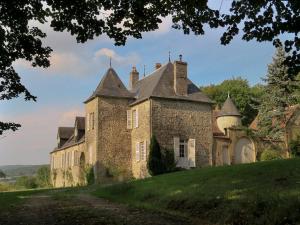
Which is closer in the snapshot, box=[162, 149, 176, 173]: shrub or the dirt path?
the dirt path

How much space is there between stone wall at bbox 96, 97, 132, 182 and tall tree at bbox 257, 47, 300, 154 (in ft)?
36.6

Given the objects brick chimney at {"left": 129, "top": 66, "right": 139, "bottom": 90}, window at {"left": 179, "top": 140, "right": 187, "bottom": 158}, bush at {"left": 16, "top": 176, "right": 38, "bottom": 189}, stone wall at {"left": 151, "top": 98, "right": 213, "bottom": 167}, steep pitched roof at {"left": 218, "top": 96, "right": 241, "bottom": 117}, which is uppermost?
brick chimney at {"left": 129, "top": 66, "right": 139, "bottom": 90}

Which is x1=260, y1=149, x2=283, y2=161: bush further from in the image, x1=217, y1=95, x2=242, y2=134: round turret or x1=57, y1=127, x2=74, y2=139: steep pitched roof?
x1=57, y1=127, x2=74, y2=139: steep pitched roof

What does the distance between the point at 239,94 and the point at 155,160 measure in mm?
29522

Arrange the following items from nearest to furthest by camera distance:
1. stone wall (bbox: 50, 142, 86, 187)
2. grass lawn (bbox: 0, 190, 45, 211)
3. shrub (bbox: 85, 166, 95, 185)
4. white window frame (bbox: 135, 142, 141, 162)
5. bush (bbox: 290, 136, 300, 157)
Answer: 1. grass lawn (bbox: 0, 190, 45, 211)
2. white window frame (bbox: 135, 142, 141, 162)
3. shrub (bbox: 85, 166, 95, 185)
4. bush (bbox: 290, 136, 300, 157)
5. stone wall (bbox: 50, 142, 86, 187)

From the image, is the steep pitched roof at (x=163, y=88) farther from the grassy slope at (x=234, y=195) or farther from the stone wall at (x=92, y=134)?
the grassy slope at (x=234, y=195)

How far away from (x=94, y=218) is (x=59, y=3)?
5645 millimetres

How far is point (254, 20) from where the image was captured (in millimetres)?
7004

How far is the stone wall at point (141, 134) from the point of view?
30.5m

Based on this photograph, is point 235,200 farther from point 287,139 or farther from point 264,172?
point 287,139

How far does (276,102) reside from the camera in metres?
35.4

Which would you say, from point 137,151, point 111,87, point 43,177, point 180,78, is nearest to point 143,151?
point 137,151

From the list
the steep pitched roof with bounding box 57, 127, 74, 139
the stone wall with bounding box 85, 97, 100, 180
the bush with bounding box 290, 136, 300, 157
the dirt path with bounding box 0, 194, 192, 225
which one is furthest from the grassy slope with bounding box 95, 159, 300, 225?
the steep pitched roof with bounding box 57, 127, 74, 139

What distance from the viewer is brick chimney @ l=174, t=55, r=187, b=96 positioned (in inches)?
1257
